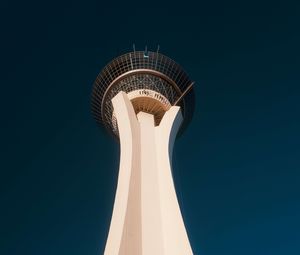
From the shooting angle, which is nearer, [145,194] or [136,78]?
[145,194]

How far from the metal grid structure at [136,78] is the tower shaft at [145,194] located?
13.5ft

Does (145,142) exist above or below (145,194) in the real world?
above

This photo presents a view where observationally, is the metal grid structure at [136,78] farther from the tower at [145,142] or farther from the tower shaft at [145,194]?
the tower shaft at [145,194]

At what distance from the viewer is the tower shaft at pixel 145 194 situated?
74.7ft

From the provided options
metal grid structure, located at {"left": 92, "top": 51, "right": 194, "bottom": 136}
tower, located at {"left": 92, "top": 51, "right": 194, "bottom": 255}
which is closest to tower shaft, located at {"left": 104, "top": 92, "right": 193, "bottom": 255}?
tower, located at {"left": 92, "top": 51, "right": 194, "bottom": 255}

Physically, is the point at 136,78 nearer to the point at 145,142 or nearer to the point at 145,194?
the point at 145,142

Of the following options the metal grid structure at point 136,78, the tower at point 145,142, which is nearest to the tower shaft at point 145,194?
the tower at point 145,142

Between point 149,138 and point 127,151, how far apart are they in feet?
13.3

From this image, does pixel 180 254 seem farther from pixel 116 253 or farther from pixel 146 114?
pixel 146 114

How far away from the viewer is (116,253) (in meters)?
20.5

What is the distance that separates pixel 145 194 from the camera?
26.9m

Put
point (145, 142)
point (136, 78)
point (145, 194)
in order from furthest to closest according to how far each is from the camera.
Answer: point (136, 78) < point (145, 142) < point (145, 194)

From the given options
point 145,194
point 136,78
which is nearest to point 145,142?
point 145,194

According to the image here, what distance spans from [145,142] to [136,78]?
824 cm
